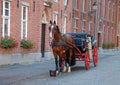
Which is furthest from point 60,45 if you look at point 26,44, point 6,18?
point 26,44

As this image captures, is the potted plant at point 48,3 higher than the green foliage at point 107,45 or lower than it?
higher

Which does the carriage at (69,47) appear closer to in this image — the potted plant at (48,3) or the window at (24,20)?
the window at (24,20)

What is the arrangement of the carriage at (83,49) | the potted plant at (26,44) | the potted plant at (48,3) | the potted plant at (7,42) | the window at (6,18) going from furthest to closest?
1. the potted plant at (48,3)
2. the potted plant at (26,44)
3. the window at (6,18)
4. the potted plant at (7,42)
5. the carriage at (83,49)

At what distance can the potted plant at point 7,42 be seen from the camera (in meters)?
21.1

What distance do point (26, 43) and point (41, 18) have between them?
367 centimetres

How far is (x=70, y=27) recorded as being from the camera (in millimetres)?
34531

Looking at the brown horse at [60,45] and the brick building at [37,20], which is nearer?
the brown horse at [60,45]

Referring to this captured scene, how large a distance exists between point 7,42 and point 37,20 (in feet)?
17.6

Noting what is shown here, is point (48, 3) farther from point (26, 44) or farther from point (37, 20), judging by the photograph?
point (26, 44)

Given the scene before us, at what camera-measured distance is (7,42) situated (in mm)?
21375

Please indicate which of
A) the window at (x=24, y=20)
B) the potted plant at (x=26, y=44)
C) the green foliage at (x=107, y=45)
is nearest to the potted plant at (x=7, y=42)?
the potted plant at (x=26, y=44)

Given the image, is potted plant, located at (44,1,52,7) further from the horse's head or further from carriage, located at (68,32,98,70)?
the horse's head

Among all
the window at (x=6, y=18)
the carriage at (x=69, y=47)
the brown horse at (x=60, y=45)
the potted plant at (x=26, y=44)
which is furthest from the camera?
the potted plant at (x=26, y=44)

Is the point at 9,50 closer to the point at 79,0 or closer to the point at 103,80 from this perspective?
the point at 103,80
